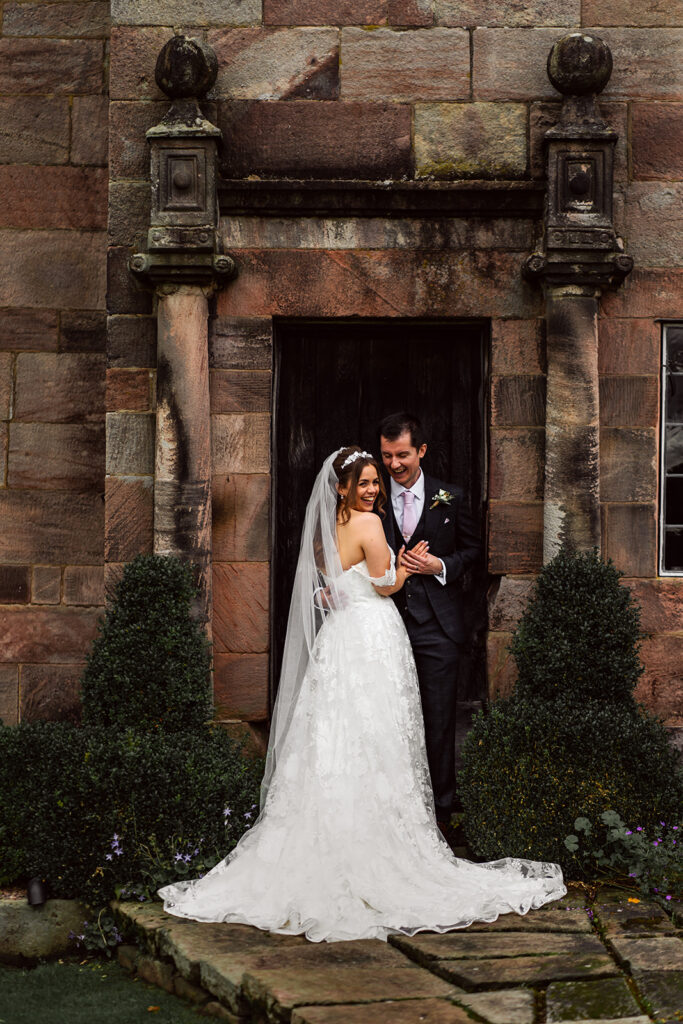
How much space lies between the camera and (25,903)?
5160 mm

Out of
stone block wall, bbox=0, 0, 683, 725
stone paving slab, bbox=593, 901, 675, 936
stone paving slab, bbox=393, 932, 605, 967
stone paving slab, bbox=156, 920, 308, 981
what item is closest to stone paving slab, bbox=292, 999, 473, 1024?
stone paving slab, bbox=393, 932, 605, 967

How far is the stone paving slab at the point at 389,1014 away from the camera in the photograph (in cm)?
368

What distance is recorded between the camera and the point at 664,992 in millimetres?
3889

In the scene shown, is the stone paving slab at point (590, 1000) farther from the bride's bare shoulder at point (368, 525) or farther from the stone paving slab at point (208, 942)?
the bride's bare shoulder at point (368, 525)

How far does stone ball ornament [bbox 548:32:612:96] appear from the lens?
597 cm

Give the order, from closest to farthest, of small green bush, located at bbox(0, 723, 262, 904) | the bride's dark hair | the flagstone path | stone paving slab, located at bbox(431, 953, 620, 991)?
the flagstone path → stone paving slab, located at bbox(431, 953, 620, 991) → small green bush, located at bbox(0, 723, 262, 904) → the bride's dark hair

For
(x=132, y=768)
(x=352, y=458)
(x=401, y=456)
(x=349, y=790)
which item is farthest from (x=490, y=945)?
(x=401, y=456)

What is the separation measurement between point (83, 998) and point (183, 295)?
343cm

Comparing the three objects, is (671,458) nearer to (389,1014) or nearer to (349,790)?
(349,790)

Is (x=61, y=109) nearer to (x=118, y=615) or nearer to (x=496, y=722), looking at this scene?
(x=118, y=615)

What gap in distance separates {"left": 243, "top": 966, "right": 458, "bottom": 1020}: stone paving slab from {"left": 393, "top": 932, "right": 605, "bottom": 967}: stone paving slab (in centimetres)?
14

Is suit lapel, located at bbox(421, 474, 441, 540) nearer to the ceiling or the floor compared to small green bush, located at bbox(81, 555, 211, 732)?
nearer to the ceiling

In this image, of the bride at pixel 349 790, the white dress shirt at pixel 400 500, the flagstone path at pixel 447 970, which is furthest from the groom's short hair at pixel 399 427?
the flagstone path at pixel 447 970

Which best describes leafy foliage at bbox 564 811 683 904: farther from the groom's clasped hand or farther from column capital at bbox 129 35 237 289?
column capital at bbox 129 35 237 289
